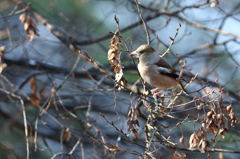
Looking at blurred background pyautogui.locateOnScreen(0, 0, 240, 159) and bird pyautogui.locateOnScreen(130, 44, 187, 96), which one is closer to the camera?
bird pyautogui.locateOnScreen(130, 44, 187, 96)

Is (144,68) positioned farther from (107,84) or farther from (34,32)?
(107,84)

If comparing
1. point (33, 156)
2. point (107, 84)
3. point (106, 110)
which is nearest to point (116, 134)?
point (106, 110)

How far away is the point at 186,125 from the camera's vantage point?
9.40 metres

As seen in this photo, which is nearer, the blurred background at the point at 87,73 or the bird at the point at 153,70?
the bird at the point at 153,70

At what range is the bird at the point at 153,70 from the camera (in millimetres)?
4613

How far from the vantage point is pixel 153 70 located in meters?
4.64

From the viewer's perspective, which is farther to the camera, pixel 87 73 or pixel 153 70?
pixel 87 73

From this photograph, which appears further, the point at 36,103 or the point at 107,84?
the point at 107,84

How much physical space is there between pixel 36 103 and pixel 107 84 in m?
1.85

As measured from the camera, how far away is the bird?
461cm

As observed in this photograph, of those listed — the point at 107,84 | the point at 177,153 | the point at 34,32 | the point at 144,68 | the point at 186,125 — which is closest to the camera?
the point at 177,153

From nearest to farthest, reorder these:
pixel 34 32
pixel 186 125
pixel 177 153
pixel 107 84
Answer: pixel 177 153
pixel 34 32
pixel 107 84
pixel 186 125

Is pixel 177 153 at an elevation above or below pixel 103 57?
below

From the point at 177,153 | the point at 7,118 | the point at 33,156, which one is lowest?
the point at 177,153
